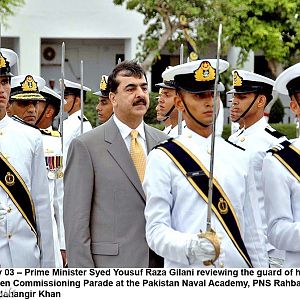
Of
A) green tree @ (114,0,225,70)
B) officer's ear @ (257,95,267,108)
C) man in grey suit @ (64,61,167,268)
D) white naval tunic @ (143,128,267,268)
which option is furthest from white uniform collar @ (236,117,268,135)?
green tree @ (114,0,225,70)

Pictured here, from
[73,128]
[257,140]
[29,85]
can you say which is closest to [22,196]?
[257,140]

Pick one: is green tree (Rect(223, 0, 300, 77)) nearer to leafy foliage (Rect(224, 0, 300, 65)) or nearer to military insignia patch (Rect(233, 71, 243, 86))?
leafy foliage (Rect(224, 0, 300, 65))

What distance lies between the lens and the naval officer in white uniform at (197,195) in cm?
485

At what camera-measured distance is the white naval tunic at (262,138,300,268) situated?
5.14 m

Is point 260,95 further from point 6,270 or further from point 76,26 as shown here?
point 76,26

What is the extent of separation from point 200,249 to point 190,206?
0.37 m

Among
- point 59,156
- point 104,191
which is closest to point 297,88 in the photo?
point 104,191

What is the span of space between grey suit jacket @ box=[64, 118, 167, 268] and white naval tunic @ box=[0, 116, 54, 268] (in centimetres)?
17

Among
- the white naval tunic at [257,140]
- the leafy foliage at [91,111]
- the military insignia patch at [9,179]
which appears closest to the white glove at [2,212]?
the military insignia patch at [9,179]

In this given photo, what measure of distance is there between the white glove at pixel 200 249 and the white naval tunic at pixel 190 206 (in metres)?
0.05

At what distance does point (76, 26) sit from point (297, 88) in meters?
24.1

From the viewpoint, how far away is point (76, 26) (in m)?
29.2

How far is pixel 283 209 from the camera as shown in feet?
16.9

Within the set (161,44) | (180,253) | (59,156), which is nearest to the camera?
(180,253)
